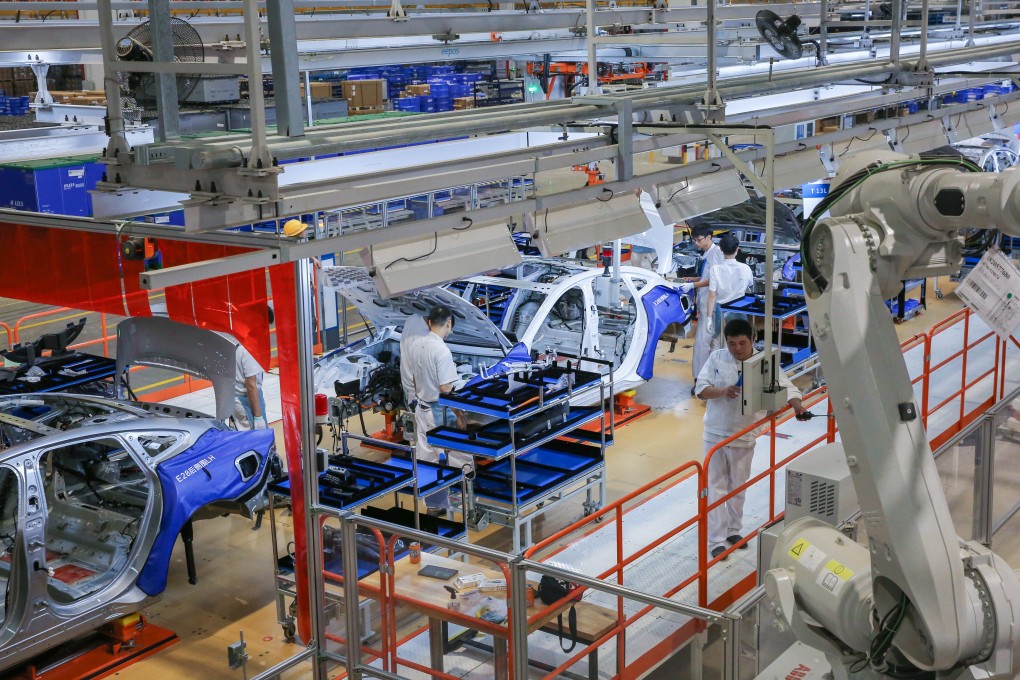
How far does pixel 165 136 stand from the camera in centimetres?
469

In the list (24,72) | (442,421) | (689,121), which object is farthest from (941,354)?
(24,72)

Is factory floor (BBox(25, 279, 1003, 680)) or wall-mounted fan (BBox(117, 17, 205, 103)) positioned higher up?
wall-mounted fan (BBox(117, 17, 205, 103))

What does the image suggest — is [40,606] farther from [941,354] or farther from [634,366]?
[941,354]

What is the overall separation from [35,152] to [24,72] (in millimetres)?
17083

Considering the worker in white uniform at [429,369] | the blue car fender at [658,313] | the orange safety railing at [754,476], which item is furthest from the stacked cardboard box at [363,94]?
the orange safety railing at [754,476]

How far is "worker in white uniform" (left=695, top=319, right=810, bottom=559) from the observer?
26.0 feet

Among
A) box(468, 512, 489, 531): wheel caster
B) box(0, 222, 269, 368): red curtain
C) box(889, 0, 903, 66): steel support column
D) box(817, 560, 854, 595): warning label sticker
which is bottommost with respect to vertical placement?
box(468, 512, 489, 531): wheel caster

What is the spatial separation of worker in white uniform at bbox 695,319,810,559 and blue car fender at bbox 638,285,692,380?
359 cm

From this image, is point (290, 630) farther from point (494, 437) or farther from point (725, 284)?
point (725, 284)

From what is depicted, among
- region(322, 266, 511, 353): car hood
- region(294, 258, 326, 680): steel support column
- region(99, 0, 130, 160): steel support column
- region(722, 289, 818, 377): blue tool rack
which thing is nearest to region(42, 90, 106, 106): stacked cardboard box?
region(322, 266, 511, 353): car hood

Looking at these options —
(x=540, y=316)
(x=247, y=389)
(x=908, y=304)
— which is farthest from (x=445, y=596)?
(x=908, y=304)

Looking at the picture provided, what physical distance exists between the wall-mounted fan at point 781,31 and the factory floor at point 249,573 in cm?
375

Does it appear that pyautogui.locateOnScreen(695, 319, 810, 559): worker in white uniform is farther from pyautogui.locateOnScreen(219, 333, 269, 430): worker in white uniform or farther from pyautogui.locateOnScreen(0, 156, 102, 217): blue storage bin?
pyautogui.locateOnScreen(0, 156, 102, 217): blue storage bin

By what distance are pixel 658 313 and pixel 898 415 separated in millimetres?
7922
